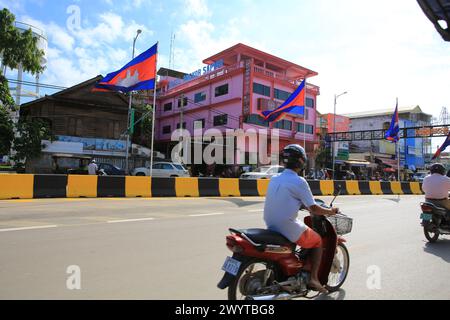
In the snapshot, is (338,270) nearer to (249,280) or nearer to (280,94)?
(249,280)

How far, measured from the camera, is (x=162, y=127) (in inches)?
2019

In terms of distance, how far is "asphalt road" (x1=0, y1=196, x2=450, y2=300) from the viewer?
162 inches

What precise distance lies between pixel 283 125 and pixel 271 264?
36.9 m

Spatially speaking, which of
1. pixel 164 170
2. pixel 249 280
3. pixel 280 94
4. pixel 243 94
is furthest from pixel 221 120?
pixel 249 280

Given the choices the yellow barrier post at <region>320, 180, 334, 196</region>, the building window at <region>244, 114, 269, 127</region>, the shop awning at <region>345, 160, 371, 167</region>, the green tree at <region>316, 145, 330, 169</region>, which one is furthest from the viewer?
the shop awning at <region>345, 160, 371, 167</region>

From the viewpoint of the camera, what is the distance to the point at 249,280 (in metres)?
3.52

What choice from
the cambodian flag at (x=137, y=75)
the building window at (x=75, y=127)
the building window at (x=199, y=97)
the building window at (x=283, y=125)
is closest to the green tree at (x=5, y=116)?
the cambodian flag at (x=137, y=75)

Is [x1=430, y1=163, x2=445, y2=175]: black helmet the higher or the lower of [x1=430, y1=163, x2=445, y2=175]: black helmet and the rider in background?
the higher

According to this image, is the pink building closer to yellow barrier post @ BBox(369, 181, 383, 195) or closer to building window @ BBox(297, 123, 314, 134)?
building window @ BBox(297, 123, 314, 134)

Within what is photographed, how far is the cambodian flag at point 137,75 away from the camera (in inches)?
656

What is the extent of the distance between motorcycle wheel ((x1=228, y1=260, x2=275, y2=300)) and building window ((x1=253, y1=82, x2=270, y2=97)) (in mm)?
34312

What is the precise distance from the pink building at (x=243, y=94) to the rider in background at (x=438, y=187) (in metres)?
29.0

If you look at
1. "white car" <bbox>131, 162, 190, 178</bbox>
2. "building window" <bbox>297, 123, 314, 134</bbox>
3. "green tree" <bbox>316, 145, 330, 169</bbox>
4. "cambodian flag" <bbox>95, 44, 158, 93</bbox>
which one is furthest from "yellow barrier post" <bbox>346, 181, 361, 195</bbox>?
"green tree" <bbox>316, 145, 330, 169</bbox>
